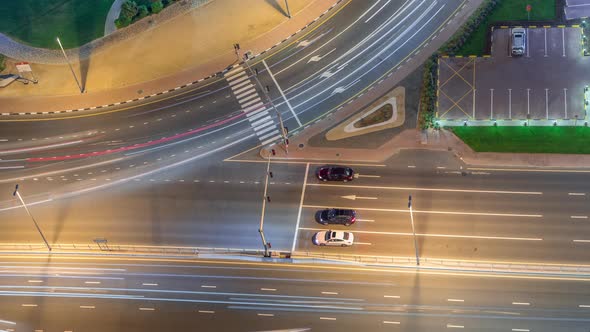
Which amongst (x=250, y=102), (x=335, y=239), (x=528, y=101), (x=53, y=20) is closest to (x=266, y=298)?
(x=335, y=239)

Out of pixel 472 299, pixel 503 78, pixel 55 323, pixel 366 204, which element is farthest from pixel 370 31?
pixel 55 323

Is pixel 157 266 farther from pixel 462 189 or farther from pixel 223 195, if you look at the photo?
pixel 462 189

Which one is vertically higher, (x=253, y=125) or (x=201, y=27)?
(x=201, y=27)

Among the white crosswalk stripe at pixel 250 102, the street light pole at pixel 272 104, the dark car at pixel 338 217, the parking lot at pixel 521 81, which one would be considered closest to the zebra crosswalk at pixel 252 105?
the white crosswalk stripe at pixel 250 102

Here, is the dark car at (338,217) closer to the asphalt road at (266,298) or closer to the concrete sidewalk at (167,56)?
the asphalt road at (266,298)

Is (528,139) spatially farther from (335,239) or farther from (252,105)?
(252,105)

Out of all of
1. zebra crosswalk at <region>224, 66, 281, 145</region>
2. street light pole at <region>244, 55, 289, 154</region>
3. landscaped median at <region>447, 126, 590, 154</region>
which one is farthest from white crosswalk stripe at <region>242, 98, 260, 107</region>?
landscaped median at <region>447, 126, 590, 154</region>

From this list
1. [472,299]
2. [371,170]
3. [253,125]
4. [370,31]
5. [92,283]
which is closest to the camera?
[472,299]
